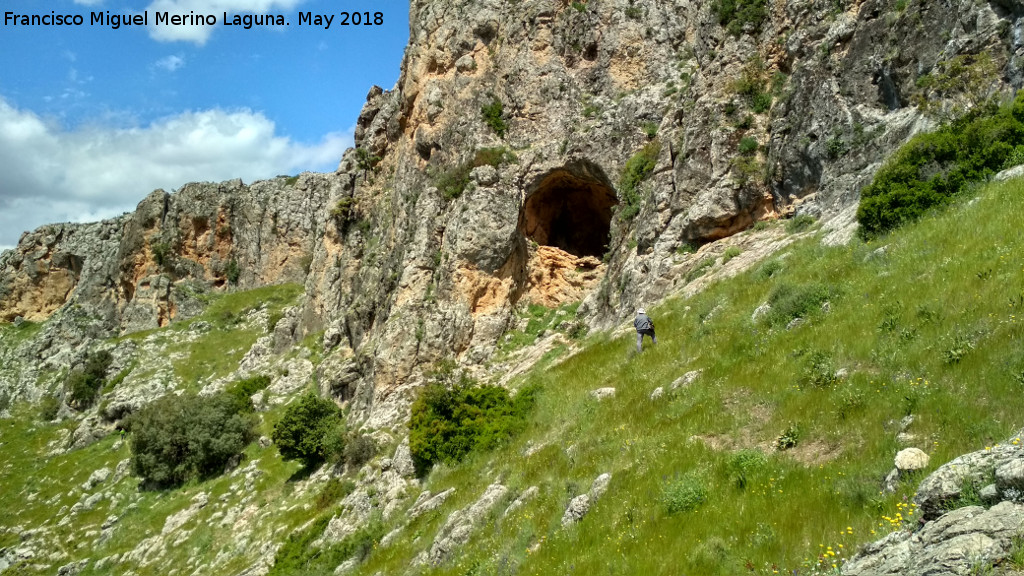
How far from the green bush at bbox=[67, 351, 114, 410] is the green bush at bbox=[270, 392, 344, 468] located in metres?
33.4

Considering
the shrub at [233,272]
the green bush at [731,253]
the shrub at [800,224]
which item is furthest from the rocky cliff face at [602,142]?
the shrub at [233,272]

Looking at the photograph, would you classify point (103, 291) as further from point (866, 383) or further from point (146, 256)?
point (866, 383)

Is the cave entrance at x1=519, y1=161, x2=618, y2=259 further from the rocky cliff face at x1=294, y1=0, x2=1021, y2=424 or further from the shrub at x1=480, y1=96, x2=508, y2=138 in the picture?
the shrub at x1=480, y1=96, x2=508, y2=138

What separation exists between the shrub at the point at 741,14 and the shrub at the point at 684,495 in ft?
74.2

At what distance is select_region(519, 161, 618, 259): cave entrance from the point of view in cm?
3206

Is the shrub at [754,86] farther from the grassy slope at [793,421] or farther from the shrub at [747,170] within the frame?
the grassy slope at [793,421]

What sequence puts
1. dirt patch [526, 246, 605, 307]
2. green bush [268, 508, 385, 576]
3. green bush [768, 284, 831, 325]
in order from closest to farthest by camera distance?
green bush [768, 284, 831, 325] < green bush [268, 508, 385, 576] < dirt patch [526, 246, 605, 307]

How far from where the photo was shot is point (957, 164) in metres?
14.6

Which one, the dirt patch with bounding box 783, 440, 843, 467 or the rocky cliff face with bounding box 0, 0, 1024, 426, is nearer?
the dirt patch with bounding box 783, 440, 843, 467

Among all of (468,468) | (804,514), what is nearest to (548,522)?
(804,514)

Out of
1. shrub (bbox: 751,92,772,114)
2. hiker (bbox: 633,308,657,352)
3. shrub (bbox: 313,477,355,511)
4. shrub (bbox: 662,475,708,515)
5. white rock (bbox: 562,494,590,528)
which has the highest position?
shrub (bbox: 751,92,772,114)

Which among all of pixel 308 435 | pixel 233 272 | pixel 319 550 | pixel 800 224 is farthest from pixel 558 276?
pixel 233 272

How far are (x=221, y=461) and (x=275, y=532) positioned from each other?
1199 centimetres

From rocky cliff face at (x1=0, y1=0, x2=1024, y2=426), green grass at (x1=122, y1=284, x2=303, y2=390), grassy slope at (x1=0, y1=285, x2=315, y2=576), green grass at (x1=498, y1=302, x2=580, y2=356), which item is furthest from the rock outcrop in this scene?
green grass at (x1=122, y1=284, x2=303, y2=390)
